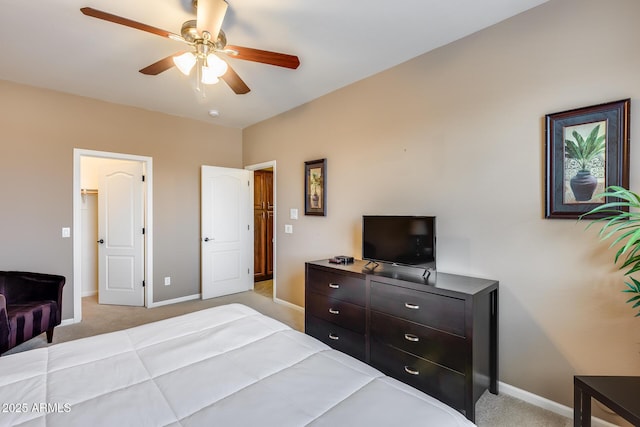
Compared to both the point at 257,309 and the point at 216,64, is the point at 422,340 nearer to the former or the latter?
the point at 216,64

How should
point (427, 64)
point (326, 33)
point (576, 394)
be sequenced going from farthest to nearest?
point (427, 64) → point (326, 33) → point (576, 394)

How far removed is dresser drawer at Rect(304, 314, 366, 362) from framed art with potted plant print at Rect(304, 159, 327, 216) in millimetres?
1294

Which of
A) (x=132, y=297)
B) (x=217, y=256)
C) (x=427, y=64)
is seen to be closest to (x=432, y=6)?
(x=427, y=64)

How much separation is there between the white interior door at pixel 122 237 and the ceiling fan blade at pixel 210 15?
117 inches

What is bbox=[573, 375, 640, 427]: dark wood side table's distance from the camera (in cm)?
127

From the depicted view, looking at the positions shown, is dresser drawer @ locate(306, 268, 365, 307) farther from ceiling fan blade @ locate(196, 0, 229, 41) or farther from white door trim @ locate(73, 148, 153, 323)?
white door trim @ locate(73, 148, 153, 323)

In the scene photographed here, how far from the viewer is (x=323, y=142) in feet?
11.9

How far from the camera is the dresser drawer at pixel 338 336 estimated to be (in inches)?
98.7

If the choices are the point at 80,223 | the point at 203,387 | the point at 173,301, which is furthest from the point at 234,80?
the point at 173,301

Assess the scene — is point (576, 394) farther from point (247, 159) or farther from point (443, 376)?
point (247, 159)

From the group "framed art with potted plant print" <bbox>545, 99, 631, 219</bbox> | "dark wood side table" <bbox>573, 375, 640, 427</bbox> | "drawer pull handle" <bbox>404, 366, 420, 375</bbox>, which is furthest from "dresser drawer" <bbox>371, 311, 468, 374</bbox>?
"framed art with potted plant print" <bbox>545, 99, 631, 219</bbox>

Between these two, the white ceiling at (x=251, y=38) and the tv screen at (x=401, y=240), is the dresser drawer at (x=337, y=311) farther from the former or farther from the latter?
the white ceiling at (x=251, y=38)


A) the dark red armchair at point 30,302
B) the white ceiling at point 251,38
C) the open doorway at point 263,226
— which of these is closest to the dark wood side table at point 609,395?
the white ceiling at point 251,38

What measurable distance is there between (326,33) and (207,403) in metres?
2.51
